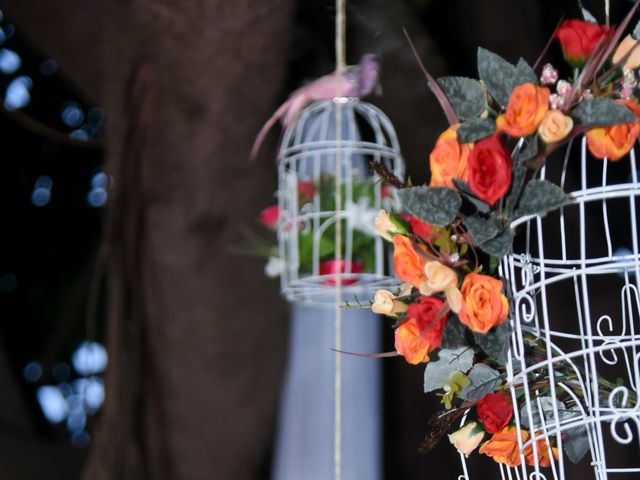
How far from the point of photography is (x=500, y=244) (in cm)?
58

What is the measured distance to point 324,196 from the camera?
1.28 m

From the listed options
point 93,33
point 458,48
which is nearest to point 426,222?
point 458,48

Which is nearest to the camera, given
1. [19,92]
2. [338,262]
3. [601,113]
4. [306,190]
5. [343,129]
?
[601,113]

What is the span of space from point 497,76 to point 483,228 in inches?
3.6

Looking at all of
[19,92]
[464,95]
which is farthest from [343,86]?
[19,92]

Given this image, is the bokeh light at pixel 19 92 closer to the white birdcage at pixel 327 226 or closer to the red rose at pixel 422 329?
the white birdcage at pixel 327 226

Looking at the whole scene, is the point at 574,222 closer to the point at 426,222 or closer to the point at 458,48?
the point at 458,48

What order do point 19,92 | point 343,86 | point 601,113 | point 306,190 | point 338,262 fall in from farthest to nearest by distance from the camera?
point 19,92
point 306,190
point 343,86
point 338,262
point 601,113

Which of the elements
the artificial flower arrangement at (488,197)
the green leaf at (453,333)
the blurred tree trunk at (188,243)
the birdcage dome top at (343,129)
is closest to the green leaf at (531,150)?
the artificial flower arrangement at (488,197)

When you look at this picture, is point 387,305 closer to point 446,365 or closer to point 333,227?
point 446,365

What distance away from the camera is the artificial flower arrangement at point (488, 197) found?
0.57m

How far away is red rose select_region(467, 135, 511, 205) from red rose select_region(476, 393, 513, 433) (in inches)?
5.0

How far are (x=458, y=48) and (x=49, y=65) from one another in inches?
53.8

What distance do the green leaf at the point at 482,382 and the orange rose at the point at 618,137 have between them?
0.48ft
